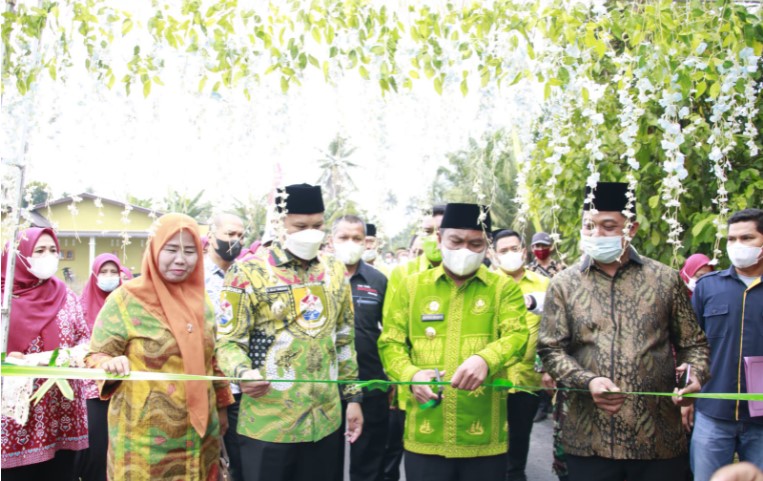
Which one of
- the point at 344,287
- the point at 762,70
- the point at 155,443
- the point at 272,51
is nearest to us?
the point at 155,443

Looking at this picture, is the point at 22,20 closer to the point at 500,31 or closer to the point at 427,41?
the point at 427,41

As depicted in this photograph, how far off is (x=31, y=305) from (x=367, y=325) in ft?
8.15

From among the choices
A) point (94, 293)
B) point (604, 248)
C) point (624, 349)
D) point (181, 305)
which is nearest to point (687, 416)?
point (624, 349)

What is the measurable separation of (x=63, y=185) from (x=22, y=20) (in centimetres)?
89

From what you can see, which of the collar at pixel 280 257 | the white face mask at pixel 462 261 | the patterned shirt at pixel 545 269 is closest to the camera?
the white face mask at pixel 462 261

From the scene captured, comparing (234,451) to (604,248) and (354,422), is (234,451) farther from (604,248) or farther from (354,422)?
(604,248)

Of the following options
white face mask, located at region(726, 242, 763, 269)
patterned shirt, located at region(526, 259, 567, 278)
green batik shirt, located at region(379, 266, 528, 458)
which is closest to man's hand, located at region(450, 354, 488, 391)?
green batik shirt, located at region(379, 266, 528, 458)

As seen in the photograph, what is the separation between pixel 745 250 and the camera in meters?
4.43

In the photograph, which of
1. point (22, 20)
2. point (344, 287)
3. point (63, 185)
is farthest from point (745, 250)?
point (22, 20)

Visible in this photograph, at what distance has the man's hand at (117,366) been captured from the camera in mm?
3430

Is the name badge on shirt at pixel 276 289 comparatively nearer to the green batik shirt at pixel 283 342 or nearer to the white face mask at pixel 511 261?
the green batik shirt at pixel 283 342

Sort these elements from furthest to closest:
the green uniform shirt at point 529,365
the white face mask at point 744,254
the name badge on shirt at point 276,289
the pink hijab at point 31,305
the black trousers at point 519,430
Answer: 1. the black trousers at point 519,430
2. the green uniform shirt at point 529,365
3. the pink hijab at point 31,305
4. the white face mask at point 744,254
5. the name badge on shirt at point 276,289

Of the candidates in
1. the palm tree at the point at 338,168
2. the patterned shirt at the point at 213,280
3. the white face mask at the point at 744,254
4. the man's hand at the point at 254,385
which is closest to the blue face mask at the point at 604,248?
the white face mask at the point at 744,254

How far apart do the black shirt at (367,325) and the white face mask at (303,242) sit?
5.83 feet
